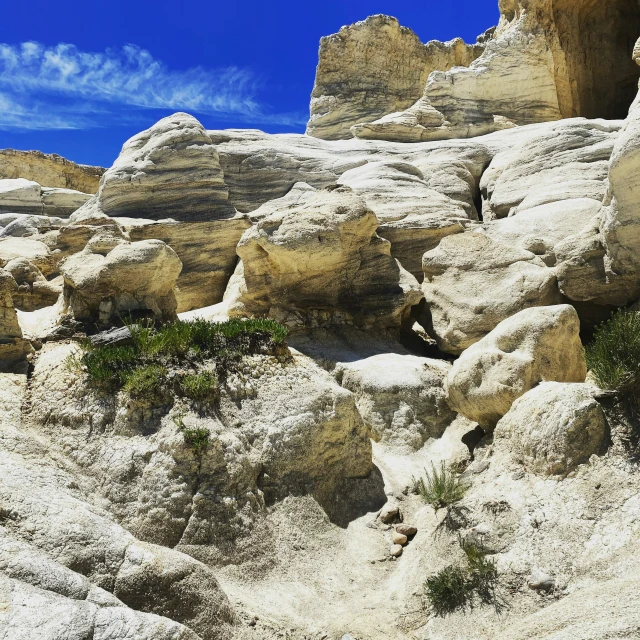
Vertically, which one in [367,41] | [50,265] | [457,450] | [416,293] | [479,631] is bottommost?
[479,631]

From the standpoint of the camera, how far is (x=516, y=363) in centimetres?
1235

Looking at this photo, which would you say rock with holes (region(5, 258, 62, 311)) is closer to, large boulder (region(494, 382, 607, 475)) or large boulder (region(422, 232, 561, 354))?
large boulder (region(422, 232, 561, 354))

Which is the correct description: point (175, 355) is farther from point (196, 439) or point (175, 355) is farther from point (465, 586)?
point (465, 586)

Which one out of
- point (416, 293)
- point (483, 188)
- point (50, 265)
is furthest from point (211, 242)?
point (483, 188)

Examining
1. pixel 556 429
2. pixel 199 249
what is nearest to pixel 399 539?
pixel 556 429

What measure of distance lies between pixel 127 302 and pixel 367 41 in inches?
1449

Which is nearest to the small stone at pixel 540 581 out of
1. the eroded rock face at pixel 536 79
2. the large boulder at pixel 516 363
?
the large boulder at pixel 516 363

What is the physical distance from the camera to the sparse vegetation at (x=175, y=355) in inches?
455

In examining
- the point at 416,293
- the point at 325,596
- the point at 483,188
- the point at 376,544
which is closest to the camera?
the point at 325,596

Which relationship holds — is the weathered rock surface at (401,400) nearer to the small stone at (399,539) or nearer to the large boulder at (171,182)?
the small stone at (399,539)

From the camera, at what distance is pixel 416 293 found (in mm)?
17750

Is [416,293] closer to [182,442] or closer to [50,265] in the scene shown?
[182,442]

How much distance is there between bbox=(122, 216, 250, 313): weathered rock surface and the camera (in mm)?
22203

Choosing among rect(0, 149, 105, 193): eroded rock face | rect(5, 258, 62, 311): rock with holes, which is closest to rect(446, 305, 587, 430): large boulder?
rect(5, 258, 62, 311): rock with holes
